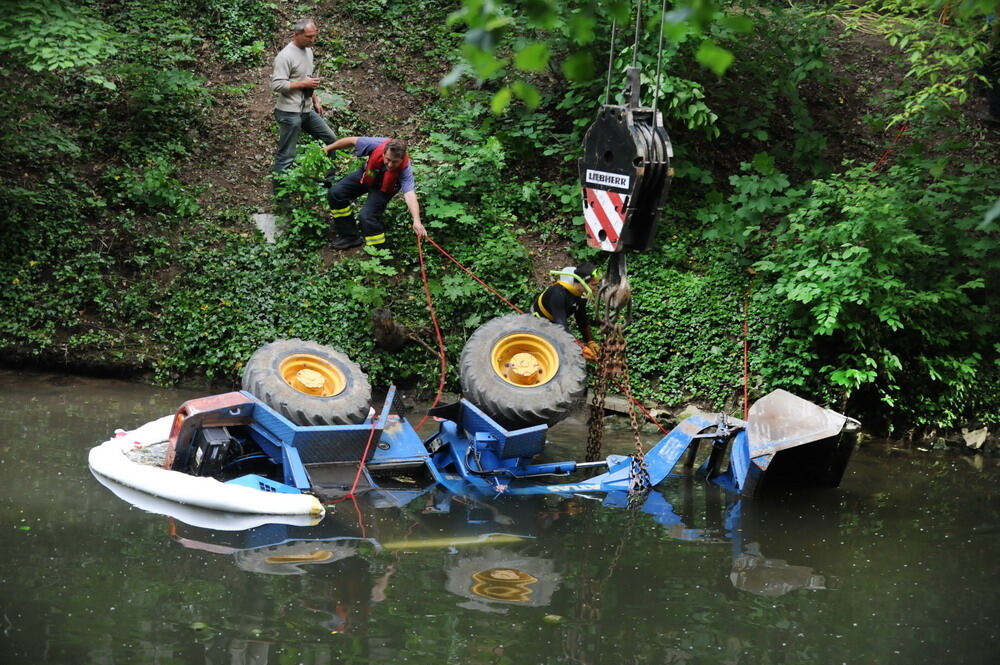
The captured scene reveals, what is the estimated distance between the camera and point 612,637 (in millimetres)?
5582

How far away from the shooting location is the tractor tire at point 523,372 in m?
8.02

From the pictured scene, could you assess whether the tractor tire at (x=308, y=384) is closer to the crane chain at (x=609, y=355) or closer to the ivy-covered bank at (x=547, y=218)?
the crane chain at (x=609, y=355)

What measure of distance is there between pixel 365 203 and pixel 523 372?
12.0 ft

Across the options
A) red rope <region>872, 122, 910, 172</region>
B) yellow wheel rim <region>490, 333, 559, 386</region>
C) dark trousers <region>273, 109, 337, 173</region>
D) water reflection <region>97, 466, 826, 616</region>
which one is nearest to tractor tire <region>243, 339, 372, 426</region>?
water reflection <region>97, 466, 826, 616</region>

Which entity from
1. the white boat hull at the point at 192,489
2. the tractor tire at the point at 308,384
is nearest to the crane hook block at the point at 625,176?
the tractor tire at the point at 308,384

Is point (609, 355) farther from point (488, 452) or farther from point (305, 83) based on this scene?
point (305, 83)

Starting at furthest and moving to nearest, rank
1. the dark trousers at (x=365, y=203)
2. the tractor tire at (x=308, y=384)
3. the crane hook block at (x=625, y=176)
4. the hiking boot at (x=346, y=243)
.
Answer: the hiking boot at (x=346, y=243), the dark trousers at (x=365, y=203), the tractor tire at (x=308, y=384), the crane hook block at (x=625, y=176)

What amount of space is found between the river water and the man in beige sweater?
480 centimetres

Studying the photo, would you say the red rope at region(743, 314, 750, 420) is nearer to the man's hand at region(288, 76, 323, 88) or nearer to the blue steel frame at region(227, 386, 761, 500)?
the blue steel frame at region(227, 386, 761, 500)

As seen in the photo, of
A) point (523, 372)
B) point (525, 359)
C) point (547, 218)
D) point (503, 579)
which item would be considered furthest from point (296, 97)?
point (503, 579)

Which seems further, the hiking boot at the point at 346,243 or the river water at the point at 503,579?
the hiking boot at the point at 346,243

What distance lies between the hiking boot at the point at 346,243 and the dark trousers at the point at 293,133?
1.20 metres

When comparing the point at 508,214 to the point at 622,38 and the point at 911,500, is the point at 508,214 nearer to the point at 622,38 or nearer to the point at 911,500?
the point at 622,38

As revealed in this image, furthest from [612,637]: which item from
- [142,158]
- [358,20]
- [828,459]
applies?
[358,20]
